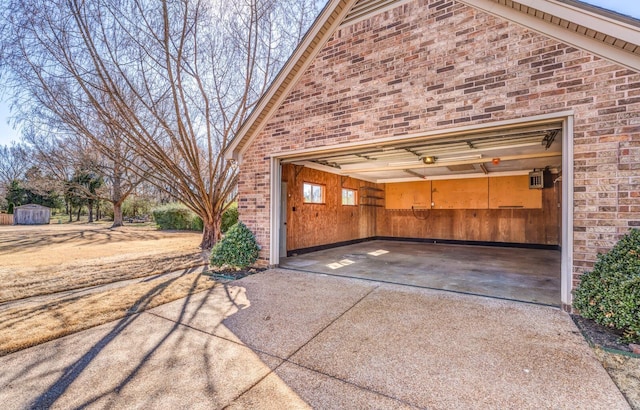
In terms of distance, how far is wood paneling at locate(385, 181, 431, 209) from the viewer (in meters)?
12.5

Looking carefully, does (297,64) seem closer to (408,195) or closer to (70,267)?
(70,267)

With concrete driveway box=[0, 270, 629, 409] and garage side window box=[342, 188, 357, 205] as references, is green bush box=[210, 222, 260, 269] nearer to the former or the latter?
concrete driveway box=[0, 270, 629, 409]

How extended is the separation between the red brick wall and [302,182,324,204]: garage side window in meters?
2.77

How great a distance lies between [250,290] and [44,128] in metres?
8.64

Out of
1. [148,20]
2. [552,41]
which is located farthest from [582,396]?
[148,20]

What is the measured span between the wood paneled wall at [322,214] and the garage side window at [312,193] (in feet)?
0.45

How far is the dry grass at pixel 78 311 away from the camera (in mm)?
3053

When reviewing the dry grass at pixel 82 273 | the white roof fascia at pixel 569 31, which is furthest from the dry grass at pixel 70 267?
the white roof fascia at pixel 569 31

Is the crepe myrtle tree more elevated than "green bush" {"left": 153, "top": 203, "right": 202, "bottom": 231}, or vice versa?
the crepe myrtle tree

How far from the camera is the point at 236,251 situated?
243 inches

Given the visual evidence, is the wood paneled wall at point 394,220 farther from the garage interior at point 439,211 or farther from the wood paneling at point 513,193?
the wood paneling at point 513,193

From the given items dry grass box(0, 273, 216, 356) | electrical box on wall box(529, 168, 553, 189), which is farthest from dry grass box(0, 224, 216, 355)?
electrical box on wall box(529, 168, 553, 189)

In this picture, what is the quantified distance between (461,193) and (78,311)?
12.2 metres

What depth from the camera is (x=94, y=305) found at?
4.02 metres
